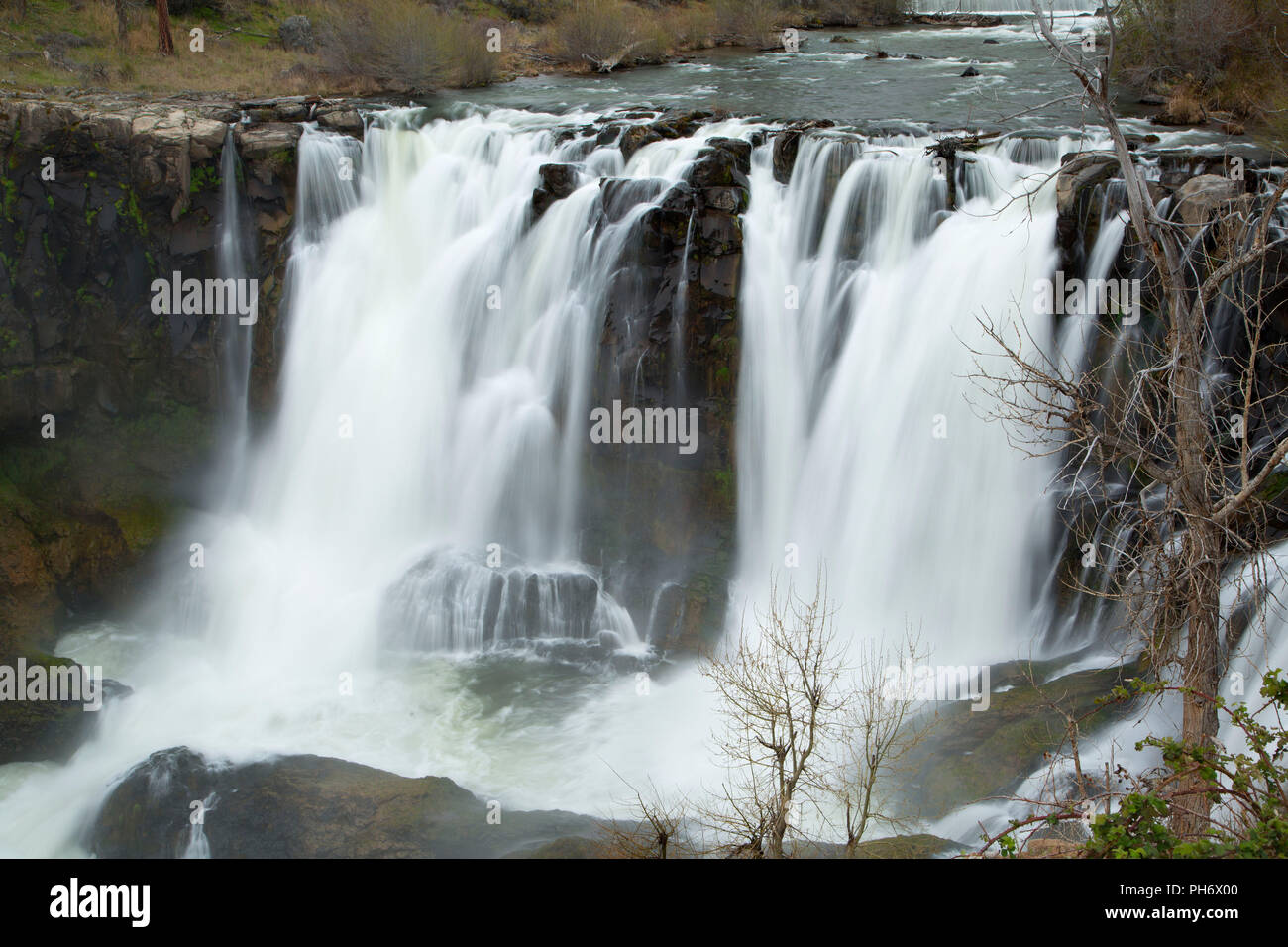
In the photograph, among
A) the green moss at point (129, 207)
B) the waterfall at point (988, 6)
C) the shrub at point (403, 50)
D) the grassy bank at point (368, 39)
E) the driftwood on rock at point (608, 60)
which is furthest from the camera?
the waterfall at point (988, 6)

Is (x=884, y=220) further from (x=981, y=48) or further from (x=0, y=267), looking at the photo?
(x=0, y=267)

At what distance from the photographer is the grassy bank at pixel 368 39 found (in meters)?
25.1

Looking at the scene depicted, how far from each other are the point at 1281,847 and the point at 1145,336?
983cm

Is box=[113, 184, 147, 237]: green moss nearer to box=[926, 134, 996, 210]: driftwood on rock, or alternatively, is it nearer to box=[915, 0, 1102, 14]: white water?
box=[926, 134, 996, 210]: driftwood on rock

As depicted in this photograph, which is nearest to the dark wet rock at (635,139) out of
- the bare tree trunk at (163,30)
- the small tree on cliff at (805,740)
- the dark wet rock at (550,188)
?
the dark wet rock at (550,188)

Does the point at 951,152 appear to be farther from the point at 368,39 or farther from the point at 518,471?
the point at 368,39

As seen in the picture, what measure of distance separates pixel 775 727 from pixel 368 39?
70.2ft

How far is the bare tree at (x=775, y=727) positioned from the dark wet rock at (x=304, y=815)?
6.73 feet

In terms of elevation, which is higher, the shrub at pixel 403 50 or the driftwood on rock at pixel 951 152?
the shrub at pixel 403 50

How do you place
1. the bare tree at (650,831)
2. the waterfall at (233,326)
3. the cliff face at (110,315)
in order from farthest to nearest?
1. the waterfall at (233,326)
2. the cliff face at (110,315)
3. the bare tree at (650,831)

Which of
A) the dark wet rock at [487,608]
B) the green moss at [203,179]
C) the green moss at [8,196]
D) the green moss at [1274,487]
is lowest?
the dark wet rock at [487,608]

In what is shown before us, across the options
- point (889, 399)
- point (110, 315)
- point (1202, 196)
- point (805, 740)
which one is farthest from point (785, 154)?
point (110, 315)

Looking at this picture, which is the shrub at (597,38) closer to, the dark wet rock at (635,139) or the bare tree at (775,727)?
the dark wet rock at (635,139)

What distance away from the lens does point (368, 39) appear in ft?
84.2
